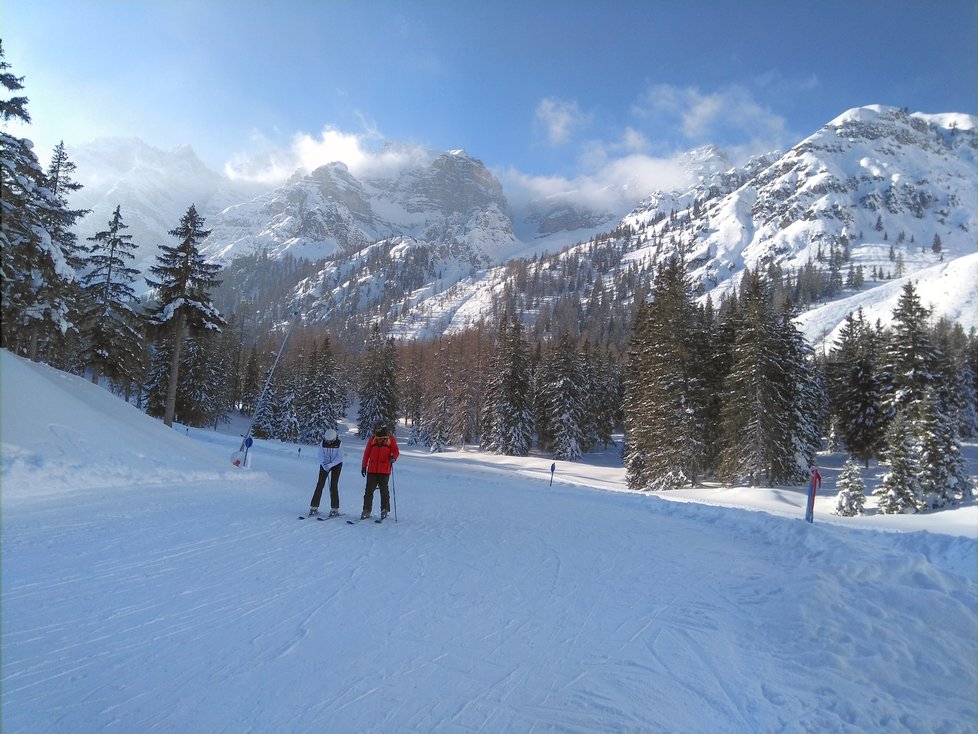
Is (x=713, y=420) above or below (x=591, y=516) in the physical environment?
above

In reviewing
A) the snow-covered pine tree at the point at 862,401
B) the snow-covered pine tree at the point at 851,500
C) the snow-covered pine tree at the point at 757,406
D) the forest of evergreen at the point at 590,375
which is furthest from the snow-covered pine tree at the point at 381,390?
the snow-covered pine tree at the point at 851,500

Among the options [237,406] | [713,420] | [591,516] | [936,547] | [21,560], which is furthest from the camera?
Answer: [237,406]

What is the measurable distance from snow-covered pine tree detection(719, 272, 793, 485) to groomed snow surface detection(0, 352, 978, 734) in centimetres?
1895

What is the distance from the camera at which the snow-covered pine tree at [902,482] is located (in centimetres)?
2261

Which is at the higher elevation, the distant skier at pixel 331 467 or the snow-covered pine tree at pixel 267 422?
the distant skier at pixel 331 467

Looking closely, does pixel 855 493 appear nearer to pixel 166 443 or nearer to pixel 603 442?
pixel 166 443

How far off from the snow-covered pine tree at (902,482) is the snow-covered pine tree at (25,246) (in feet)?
110

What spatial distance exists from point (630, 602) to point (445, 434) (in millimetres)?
52364

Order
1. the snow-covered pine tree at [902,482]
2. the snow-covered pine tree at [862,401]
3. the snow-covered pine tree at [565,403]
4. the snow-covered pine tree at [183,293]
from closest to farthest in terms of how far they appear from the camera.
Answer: the snow-covered pine tree at [902,482] → the snow-covered pine tree at [183,293] → the snow-covered pine tree at [862,401] → the snow-covered pine tree at [565,403]

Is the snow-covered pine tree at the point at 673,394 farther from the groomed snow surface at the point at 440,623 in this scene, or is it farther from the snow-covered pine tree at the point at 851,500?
the groomed snow surface at the point at 440,623

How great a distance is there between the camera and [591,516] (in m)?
13.5

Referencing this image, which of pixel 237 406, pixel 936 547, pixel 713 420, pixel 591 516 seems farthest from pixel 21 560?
pixel 237 406

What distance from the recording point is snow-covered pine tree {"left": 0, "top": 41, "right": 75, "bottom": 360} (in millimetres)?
14516

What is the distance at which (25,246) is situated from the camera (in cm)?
1545
